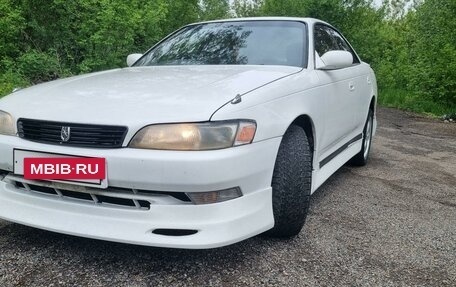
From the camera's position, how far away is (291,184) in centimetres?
234

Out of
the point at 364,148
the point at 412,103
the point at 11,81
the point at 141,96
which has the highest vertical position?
the point at 141,96

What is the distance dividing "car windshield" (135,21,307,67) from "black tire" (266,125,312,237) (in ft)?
2.33

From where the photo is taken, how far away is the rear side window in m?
3.40

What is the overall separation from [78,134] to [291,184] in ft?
3.66

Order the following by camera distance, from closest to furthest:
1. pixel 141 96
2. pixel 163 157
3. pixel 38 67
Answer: pixel 163 157
pixel 141 96
pixel 38 67

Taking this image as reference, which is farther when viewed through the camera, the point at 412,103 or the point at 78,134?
the point at 412,103

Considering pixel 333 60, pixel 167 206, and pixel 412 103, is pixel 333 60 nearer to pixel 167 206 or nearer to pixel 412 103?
pixel 167 206

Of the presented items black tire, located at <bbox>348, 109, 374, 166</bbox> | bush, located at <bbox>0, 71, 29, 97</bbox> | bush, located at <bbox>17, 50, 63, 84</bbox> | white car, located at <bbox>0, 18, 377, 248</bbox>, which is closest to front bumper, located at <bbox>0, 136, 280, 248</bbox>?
white car, located at <bbox>0, 18, 377, 248</bbox>

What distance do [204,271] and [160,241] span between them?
1.17 feet

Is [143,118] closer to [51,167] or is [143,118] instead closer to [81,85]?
[51,167]

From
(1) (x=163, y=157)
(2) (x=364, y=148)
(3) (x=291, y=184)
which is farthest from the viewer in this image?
(2) (x=364, y=148)

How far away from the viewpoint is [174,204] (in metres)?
1.92

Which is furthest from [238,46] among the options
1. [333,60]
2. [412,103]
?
[412,103]

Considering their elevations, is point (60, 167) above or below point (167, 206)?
above
